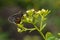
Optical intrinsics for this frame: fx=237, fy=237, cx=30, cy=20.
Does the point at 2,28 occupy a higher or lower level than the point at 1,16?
lower

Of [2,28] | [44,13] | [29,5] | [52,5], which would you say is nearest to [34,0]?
[29,5]

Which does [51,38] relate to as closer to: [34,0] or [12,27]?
[34,0]

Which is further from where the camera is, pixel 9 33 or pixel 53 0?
pixel 9 33

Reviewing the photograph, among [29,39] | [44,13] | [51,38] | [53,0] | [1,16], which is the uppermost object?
[1,16]

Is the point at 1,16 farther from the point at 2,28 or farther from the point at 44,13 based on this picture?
the point at 44,13

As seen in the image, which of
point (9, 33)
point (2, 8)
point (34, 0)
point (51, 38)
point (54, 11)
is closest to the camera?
point (51, 38)

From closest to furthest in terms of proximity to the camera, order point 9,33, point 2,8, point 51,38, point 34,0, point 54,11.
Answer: point 51,38 → point 34,0 → point 54,11 → point 9,33 → point 2,8
